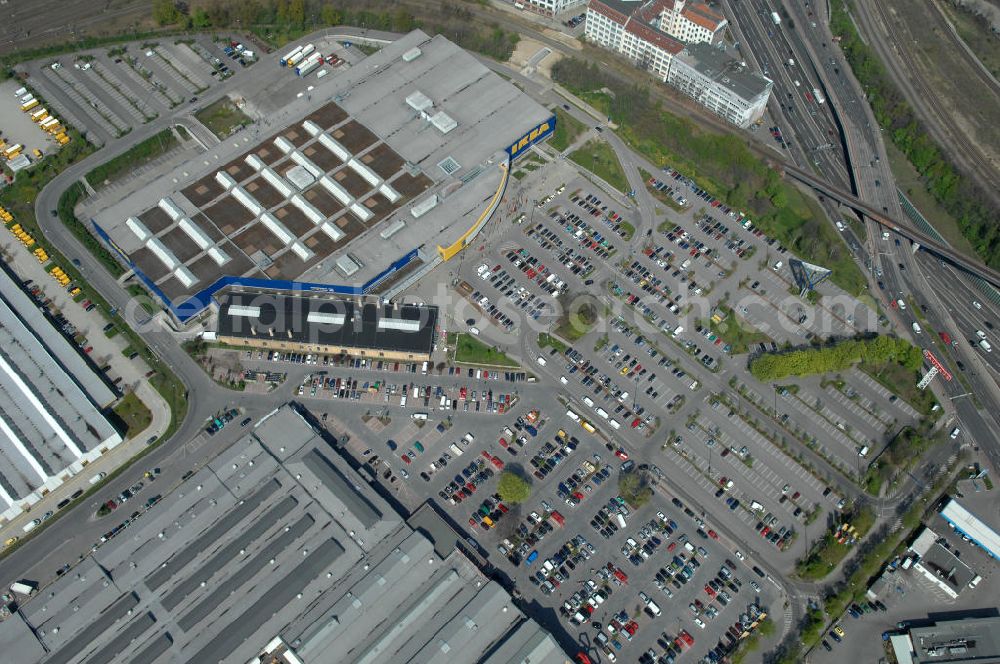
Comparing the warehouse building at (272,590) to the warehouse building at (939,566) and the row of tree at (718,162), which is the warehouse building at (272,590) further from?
the row of tree at (718,162)

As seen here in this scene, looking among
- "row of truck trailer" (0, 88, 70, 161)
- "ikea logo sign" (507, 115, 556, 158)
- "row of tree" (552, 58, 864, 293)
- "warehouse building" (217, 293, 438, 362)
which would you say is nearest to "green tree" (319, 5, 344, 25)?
"row of tree" (552, 58, 864, 293)

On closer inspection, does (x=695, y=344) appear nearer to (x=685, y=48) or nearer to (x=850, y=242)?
(x=850, y=242)

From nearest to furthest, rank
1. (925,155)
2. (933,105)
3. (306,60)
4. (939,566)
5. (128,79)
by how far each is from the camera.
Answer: (939,566)
(925,155)
(933,105)
(128,79)
(306,60)

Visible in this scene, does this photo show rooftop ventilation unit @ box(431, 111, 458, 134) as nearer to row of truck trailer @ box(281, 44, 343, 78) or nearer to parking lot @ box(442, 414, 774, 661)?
row of truck trailer @ box(281, 44, 343, 78)

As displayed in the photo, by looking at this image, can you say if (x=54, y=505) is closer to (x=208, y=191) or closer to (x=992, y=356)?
(x=208, y=191)

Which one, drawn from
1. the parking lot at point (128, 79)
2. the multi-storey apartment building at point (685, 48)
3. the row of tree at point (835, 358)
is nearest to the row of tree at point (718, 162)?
the multi-storey apartment building at point (685, 48)

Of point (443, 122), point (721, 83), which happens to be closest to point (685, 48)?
point (721, 83)

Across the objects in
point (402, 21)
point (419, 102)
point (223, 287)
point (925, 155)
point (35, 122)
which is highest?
point (35, 122)
